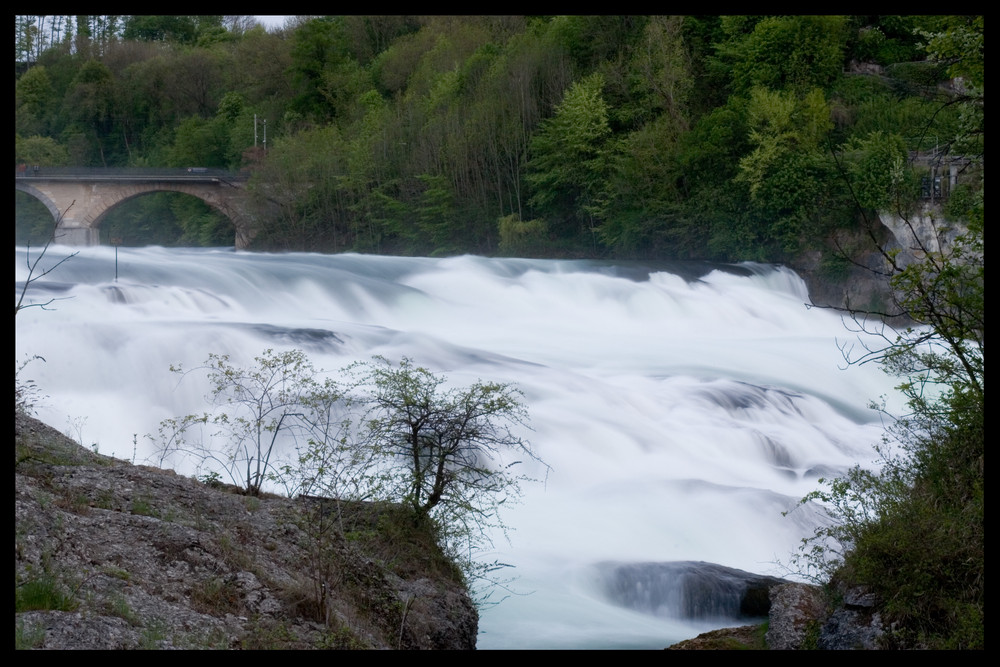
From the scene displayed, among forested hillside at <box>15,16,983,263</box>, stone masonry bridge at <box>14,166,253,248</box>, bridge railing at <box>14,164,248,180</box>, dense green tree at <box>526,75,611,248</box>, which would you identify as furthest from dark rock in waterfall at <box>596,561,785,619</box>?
dense green tree at <box>526,75,611,248</box>

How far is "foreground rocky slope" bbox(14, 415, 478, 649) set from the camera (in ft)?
13.4

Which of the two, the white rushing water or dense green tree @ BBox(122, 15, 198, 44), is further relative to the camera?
dense green tree @ BBox(122, 15, 198, 44)

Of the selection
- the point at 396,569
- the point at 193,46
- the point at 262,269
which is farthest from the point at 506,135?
the point at 396,569

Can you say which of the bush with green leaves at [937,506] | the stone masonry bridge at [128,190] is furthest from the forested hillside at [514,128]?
the bush with green leaves at [937,506]

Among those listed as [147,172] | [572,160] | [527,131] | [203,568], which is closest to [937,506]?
[203,568]

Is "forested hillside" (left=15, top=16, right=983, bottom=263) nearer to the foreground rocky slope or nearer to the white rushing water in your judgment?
the white rushing water

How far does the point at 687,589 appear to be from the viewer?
7027 millimetres

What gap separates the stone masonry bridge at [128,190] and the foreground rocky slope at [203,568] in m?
14.4

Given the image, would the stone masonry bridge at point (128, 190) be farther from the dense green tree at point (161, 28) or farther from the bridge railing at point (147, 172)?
the dense green tree at point (161, 28)

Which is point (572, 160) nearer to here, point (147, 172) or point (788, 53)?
point (788, 53)

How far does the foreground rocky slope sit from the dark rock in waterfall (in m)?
1.65

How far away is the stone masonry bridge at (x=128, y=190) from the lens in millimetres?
21683

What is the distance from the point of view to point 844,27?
18609 millimetres
